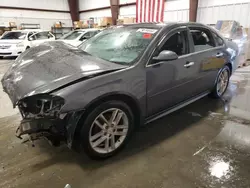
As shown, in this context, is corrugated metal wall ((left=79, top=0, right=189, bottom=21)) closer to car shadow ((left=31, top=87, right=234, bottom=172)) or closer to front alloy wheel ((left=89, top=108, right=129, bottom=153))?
car shadow ((left=31, top=87, right=234, bottom=172))

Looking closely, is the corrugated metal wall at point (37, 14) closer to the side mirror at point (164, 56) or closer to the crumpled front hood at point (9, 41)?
the crumpled front hood at point (9, 41)

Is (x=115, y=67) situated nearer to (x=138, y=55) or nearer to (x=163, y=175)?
(x=138, y=55)

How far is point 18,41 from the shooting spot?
9570mm

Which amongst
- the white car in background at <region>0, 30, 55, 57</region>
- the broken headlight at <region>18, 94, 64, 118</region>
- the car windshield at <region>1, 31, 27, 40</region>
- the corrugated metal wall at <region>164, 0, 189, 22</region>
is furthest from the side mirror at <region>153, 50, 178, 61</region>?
the car windshield at <region>1, 31, 27, 40</region>

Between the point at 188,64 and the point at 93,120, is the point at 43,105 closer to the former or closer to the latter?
the point at 93,120

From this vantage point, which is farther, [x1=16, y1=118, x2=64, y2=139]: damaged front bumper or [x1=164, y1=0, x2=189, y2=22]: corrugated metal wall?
[x1=164, y1=0, x2=189, y2=22]: corrugated metal wall

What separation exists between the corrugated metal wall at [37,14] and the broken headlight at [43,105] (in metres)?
15.7

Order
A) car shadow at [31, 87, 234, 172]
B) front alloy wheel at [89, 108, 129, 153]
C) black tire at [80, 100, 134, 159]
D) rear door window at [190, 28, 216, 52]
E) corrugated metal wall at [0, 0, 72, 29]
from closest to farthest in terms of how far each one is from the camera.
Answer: black tire at [80, 100, 134, 159] < front alloy wheel at [89, 108, 129, 153] < car shadow at [31, 87, 234, 172] < rear door window at [190, 28, 216, 52] < corrugated metal wall at [0, 0, 72, 29]

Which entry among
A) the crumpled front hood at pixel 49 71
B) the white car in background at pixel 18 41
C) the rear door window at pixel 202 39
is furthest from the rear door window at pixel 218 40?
the white car in background at pixel 18 41

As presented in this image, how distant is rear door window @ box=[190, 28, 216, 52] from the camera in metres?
2.77

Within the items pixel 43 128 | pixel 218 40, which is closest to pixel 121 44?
pixel 43 128

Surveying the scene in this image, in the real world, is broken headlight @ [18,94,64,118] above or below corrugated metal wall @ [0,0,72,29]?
below

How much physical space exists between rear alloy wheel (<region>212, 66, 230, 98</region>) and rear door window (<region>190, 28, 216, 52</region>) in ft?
2.01

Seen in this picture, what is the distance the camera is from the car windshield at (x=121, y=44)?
2188 mm
